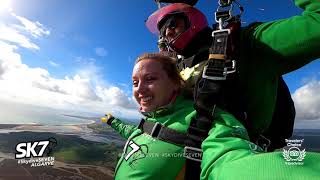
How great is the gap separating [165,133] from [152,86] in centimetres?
37

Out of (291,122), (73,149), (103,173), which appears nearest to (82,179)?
(103,173)

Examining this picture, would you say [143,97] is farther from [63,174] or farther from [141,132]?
[63,174]

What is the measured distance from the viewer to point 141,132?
2.06 metres

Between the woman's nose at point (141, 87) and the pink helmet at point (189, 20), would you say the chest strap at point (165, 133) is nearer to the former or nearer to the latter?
the woman's nose at point (141, 87)

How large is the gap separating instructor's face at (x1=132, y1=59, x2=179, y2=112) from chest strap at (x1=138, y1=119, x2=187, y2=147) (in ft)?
0.46

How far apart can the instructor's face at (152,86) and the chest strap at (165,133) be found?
14cm

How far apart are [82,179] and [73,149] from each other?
40.7ft

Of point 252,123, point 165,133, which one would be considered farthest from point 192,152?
point 252,123

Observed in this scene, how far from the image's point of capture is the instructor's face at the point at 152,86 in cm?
201

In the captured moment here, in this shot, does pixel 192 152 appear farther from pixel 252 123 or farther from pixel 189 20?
pixel 189 20

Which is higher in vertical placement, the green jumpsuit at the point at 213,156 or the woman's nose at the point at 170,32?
the woman's nose at the point at 170,32

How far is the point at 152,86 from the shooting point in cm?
202

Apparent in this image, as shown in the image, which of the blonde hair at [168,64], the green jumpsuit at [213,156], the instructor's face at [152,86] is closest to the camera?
the green jumpsuit at [213,156]

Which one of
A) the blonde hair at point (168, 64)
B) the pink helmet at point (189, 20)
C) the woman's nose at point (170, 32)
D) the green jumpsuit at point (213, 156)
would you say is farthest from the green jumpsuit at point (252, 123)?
the woman's nose at point (170, 32)
